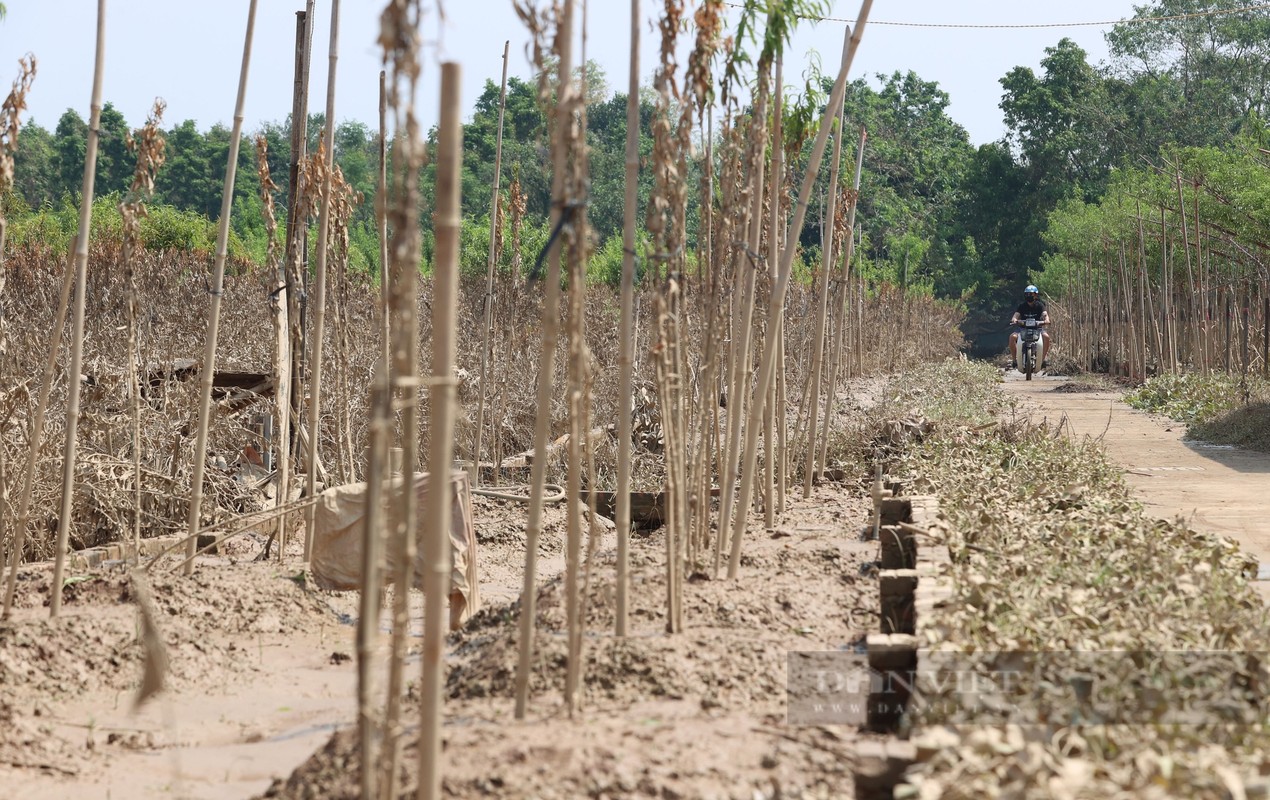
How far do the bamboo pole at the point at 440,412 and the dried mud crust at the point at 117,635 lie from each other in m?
1.75

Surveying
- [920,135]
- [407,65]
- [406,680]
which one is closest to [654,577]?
[406,680]

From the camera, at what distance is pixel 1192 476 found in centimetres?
827

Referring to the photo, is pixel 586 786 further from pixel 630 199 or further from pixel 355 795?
pixel 630 199

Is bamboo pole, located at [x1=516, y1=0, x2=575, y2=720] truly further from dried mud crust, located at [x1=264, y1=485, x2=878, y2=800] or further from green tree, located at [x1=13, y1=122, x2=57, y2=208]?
green tree, located at [x1=13, y1=122, x2=57, y2=208]

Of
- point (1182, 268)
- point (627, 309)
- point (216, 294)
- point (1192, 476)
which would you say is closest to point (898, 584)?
point (627, 309)

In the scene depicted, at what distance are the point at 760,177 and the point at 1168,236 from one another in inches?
690

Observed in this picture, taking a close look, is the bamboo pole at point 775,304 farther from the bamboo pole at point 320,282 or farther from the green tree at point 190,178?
the green tree at point 190,178

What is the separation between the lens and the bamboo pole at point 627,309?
3582 millimetres

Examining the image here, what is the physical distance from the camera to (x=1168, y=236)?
20547mm

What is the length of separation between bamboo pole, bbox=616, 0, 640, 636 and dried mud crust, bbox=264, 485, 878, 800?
0.22 m

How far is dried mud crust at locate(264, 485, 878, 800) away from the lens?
2.73m

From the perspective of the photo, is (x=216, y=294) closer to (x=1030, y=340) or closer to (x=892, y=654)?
(x=892, y=654)

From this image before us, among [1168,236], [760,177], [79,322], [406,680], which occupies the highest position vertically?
[1168,236]

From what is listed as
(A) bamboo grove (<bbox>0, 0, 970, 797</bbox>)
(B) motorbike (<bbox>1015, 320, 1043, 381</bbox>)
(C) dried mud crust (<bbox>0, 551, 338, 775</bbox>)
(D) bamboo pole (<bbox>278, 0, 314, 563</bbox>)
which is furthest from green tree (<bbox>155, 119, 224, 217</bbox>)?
(C) dried mud crust (<bbox>0, 551, 338, 775</bbox>)
